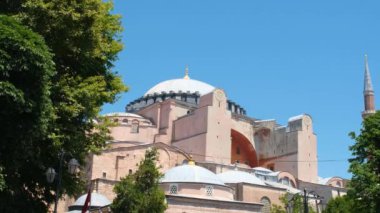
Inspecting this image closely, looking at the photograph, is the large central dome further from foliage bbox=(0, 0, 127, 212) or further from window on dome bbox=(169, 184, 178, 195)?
foliage bbox=(0, 0, 127, 212)

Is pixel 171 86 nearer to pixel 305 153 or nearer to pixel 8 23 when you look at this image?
pixel 305 153

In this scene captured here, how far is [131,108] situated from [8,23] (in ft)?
155

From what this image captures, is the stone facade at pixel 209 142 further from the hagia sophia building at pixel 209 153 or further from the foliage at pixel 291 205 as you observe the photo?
the foliage at pixel 291 205

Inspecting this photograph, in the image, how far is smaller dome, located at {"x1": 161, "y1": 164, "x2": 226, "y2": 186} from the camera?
103 ft

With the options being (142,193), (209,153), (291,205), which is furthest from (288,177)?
(142,193)

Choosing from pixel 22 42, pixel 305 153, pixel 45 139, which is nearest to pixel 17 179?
Result: pixel 45 139

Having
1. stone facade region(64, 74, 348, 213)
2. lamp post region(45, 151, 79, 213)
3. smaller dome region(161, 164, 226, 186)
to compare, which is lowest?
lamp post region(45, 151, 79, 213)

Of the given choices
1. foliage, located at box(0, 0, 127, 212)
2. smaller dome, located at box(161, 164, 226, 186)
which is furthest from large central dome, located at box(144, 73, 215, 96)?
foliage, located at box(0, 0, 127, 212)

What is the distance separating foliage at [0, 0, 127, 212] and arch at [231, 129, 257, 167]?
3754 cm

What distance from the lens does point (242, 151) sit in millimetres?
53500

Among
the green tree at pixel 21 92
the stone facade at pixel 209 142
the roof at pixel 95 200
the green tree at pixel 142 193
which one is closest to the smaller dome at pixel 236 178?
the stone facade at pixel 209 142

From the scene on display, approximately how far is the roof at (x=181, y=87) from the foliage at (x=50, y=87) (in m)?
41.0

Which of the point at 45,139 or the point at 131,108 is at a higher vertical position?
the point at 131,108

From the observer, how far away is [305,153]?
49625 mm
